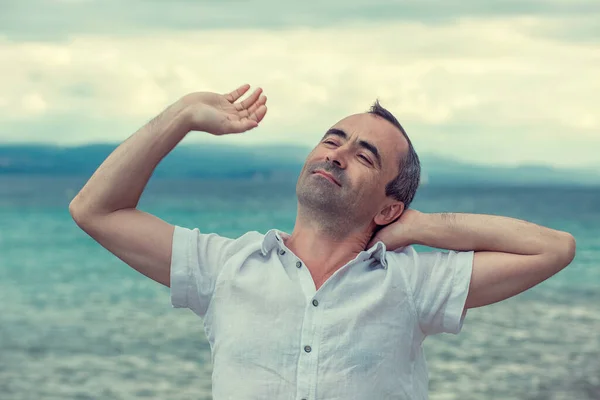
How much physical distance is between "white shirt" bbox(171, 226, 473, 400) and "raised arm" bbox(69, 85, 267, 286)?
2.6 inches

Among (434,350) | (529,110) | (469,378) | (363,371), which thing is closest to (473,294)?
(363,371)

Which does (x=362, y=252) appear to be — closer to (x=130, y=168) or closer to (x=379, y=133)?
(x=379, y=133)

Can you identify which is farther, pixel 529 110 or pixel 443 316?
pixel 529 110

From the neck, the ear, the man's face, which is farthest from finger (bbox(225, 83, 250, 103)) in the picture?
the ear

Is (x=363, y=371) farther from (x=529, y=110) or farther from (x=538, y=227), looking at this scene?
(x=529, y=110)

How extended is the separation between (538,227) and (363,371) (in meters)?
0.58

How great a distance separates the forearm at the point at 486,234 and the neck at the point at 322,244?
0.60ft

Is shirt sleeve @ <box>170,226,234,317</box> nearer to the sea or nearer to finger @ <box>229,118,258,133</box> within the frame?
finger @ <box>229,118,258,133</box>

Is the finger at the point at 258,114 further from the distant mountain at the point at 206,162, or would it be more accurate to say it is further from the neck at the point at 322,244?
the distant mountain at the point at 206,162

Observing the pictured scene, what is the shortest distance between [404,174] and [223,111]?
53 centimetres

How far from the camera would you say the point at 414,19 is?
2511cm

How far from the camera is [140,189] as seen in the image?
248 cm

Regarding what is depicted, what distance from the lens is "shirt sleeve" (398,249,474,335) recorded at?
238cm

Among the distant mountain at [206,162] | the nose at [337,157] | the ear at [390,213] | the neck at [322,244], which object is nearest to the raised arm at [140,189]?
the nose at [337,157]
